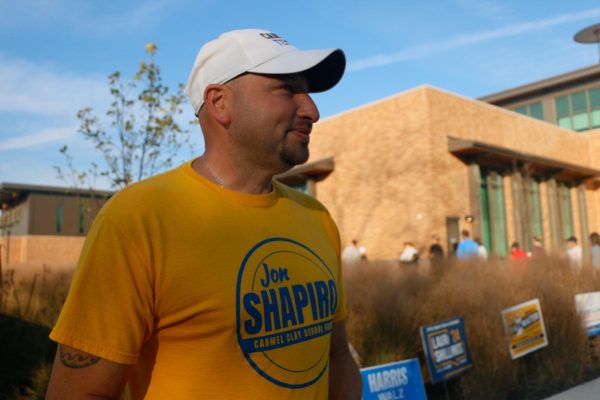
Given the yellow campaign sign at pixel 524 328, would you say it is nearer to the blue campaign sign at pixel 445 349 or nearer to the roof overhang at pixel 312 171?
the blue campaign sign at pixel 445 349

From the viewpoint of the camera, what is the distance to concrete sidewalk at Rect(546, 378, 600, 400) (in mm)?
5648

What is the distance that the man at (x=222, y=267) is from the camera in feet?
4.54

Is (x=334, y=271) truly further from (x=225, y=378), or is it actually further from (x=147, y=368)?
(x=147, y=368)

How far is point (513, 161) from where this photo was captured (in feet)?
77.9

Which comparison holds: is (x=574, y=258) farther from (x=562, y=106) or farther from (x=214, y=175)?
(x=562, y=106)

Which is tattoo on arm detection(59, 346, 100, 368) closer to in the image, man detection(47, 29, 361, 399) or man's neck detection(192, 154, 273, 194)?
man detection(47, 29, 361, 399)

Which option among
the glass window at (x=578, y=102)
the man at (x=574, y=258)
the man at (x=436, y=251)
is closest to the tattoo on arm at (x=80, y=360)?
the man at (x=436, y=251)

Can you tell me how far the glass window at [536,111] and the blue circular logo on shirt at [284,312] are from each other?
38803 millimetres

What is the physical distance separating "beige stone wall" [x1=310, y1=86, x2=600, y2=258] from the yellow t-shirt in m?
19.7

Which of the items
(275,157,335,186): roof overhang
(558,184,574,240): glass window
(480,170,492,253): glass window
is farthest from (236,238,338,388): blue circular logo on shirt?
(558,184,574,240): glass window

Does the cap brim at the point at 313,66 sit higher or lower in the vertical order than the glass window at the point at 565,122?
lower

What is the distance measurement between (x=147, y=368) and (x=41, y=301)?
22.3 feet

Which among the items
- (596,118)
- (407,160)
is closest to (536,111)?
(596,118)

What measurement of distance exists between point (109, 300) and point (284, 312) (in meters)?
0.48
